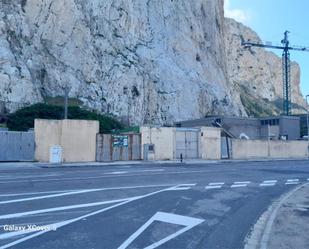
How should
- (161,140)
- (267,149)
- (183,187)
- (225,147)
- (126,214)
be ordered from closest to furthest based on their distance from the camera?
1. (126,214)
2. (183,187)
3. (161,140)
4. (225,147)
5. (267,149)

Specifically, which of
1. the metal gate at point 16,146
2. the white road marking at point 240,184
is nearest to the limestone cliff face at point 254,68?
the metal gate at point 16,146

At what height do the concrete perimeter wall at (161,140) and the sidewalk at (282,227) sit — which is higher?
the concrete perimeter wall at (161,140)

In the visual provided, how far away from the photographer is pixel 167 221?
8797mm

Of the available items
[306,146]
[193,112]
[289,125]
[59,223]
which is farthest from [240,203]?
[289,125]

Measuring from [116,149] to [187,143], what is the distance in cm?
849

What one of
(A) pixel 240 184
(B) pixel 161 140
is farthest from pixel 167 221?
(B) pixel 161 140

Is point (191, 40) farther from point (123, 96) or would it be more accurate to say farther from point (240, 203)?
point (240, 203)

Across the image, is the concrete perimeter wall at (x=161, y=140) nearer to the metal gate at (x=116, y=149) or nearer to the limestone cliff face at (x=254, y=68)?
the metal gate at (x=116, y=149)

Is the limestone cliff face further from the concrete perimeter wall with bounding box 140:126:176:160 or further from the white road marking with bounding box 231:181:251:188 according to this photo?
the white road marking with bounding box 231:181:251:188

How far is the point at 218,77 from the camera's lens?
82812 mm

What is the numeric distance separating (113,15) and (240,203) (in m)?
59.0

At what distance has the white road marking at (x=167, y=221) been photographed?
22.8 feet

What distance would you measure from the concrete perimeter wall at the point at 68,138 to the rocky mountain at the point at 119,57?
19.3 metres

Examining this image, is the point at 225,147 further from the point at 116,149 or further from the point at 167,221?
the point at 167,221
